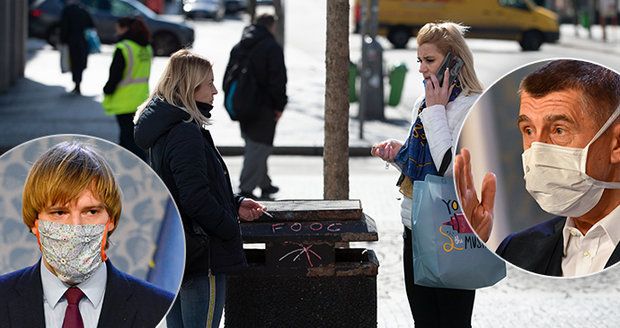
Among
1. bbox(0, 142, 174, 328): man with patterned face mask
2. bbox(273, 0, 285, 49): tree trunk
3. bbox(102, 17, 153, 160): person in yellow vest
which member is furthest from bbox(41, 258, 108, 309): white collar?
bbox(273, 0, 285, 49): tree trunk

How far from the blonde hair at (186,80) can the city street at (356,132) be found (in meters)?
0.98

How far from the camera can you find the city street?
25.4ft

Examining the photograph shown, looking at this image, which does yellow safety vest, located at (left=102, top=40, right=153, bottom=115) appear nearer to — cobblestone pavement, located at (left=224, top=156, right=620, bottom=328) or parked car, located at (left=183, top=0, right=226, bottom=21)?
cobblestone pavement, located at (left=224, top=156, right=620, bottom=328)

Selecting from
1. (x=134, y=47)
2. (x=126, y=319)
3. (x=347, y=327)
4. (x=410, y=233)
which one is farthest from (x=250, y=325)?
(x=134, y=47)

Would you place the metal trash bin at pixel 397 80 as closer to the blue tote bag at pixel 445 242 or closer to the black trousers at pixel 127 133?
the black trousers at pixel 127 133

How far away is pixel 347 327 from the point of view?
5.50 meters

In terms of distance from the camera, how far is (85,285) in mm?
3504

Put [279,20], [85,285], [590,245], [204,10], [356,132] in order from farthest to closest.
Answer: [204,10] → [279,20] → [356,132] → [590,245] → [85,285]

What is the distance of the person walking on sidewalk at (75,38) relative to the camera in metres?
22.6

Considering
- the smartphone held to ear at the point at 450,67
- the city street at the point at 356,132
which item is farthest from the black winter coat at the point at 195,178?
the smartphone held to ear at the point at 450,67

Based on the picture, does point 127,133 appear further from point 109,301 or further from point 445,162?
point 109,301

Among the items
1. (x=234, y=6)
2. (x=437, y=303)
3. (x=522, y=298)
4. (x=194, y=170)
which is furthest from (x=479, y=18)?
(x=194, y=170)

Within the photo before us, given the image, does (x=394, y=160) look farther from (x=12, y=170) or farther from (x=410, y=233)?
(x=12, y=170)

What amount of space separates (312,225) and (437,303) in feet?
Answer: 1.98
